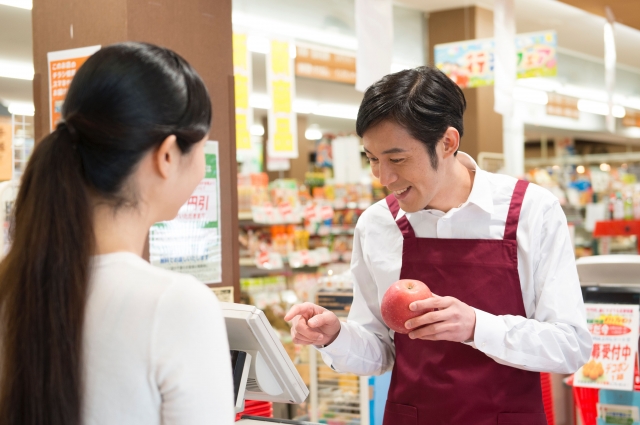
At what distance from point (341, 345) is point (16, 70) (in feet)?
30.1

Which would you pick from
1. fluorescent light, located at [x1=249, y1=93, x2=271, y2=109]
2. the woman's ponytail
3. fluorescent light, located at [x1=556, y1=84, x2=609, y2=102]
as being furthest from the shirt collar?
fluorescent light, located at [x1=556, y1=84, x2=609, y2=102]

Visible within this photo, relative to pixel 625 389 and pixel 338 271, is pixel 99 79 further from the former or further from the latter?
pixel 338 271

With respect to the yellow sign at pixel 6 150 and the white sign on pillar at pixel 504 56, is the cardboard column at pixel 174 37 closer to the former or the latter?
the yellow sign at pixel 6 150

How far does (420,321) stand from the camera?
67.7 inches

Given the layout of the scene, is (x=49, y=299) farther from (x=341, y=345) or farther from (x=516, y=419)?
(x=516, y=419)

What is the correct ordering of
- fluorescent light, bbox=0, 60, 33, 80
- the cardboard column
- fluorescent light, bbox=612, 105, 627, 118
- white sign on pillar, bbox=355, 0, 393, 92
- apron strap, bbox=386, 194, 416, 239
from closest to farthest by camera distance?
apron strap, bbox=386, 194, 416, 239 → the cardboard column → white sign on pillar, bbox=355, 0, 393, 92 → fluorescent light, bbox=0, 60, 33, 80 → fluorescent light, bbox=612, 105, 627, 118

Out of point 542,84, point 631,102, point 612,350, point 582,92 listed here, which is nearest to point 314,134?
point 542,84

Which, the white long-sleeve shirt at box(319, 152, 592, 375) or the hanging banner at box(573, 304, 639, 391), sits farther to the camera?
the hanging banner at box(573, 304, 639, 391)

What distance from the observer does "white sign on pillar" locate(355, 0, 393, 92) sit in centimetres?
320

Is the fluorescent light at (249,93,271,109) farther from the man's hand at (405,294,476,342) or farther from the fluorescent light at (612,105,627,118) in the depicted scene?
the man's hand at (405,294,476,342)

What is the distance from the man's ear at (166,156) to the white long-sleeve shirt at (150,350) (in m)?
0.15

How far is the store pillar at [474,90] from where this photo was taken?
8.51 metres

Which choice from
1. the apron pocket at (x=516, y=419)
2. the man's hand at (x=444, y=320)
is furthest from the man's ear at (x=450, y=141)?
the apron pocket at (x=516, y=419)

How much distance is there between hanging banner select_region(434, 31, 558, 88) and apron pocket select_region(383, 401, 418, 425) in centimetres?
535
